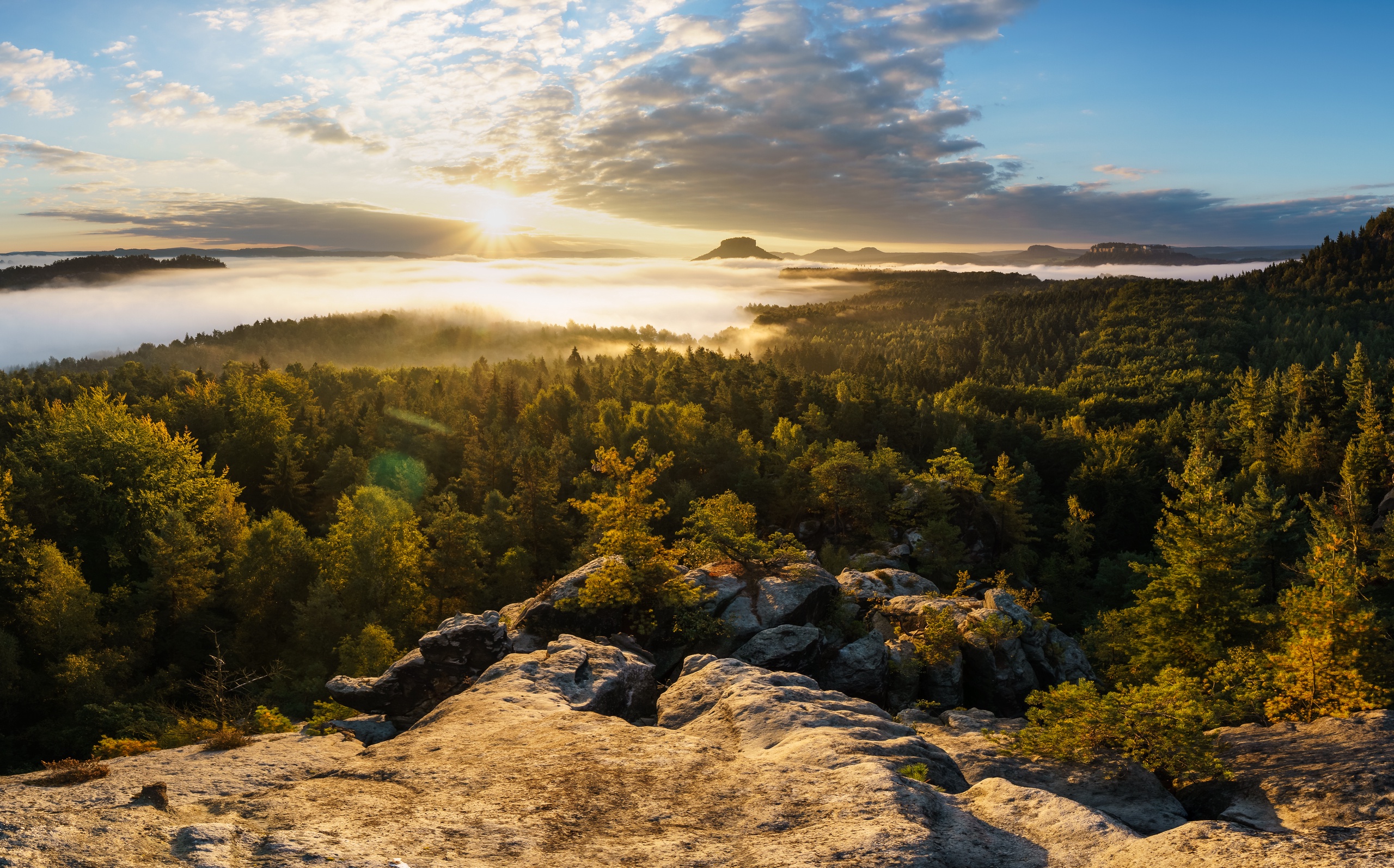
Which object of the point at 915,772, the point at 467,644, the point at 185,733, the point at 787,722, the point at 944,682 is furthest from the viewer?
the point at 944,682

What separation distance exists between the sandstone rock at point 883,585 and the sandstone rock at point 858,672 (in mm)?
7871

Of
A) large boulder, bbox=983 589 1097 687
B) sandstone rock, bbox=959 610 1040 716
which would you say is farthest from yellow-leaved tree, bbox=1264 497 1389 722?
large boulder, bbox=983 589 1097 687

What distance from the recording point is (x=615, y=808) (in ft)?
45.9

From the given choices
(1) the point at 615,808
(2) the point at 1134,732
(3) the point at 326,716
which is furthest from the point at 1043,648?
(3) the point at 326,716

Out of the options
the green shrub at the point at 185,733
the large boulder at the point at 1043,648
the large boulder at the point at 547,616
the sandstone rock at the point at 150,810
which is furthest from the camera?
the large boulder at the point at 1043,648

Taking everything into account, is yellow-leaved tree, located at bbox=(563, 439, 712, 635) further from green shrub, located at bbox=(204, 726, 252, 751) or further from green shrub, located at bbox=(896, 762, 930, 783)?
green shrub, located at bbox=(896, 762, 930, 783)

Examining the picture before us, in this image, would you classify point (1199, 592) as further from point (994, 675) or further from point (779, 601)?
point (779, 601)

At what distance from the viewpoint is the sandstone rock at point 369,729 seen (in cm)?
2220

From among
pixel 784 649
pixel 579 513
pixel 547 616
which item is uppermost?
pixel 547 616

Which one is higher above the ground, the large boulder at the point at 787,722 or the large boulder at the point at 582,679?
the large boulder at the point at 787,722

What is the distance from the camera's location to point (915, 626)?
38531mm

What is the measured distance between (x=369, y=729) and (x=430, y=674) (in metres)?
4.26

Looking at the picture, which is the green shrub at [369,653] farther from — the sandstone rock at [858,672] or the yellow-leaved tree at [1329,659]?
the yellow-leaved tree at [1329,659]

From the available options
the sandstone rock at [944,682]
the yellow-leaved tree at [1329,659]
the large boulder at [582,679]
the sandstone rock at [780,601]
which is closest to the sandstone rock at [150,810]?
the large boulder at [582,679]
